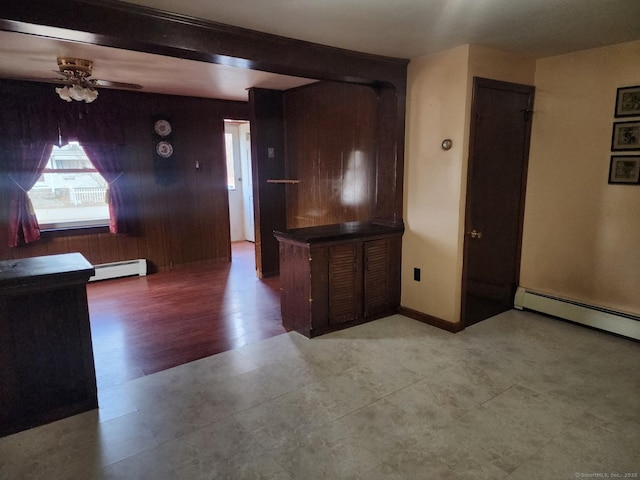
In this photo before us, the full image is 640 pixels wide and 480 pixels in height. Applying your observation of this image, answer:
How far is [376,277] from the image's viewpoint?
367cm

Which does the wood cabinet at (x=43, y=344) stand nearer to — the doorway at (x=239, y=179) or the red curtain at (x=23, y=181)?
the red curtain at (x=23, y=181)

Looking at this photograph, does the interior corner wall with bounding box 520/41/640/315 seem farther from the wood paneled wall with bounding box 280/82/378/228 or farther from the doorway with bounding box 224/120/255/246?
the doorway with bounding box 224/120/255/246

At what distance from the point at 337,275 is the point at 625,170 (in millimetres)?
2460

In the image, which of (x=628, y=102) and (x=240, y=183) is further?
(x=240, y=183)

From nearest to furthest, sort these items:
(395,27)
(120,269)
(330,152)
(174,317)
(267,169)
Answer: (395,27)
(174,317)
(330,152)
(267,169)
(120,269)

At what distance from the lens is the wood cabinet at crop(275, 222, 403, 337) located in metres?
3.30

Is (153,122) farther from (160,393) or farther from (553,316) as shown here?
(553,316)

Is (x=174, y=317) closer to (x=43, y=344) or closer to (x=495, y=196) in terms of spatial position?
(x=43, y=344)

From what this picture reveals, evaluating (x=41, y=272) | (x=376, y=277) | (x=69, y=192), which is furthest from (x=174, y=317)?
(x=69, y=192)

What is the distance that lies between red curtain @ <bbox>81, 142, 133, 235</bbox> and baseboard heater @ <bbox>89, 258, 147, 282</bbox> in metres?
0.42

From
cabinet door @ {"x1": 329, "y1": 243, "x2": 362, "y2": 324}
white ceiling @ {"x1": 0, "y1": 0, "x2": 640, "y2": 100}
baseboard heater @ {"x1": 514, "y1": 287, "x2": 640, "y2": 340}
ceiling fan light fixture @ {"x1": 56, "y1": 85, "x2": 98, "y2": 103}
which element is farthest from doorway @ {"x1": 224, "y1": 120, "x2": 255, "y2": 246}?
baseboard heater @ {"x1": 514, "y1": 287, "x2": 640, "y2": 340}

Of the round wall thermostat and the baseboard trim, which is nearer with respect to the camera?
the baseboard trim

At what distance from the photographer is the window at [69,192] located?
15.8 ft

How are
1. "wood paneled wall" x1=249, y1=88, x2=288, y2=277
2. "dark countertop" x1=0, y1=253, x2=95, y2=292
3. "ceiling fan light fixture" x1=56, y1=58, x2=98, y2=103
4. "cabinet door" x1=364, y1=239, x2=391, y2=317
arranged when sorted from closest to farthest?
"dark countertop" x1=0, y1=253, x2=95, y2=292, "ceiling fan light fixture" x1=56, y1=58, x2=98, y2=103, "cabinet door" x1=364, y1=239, x2=391, y2=317, "wood paneled wall" x1=249, y1=88, x2=288, y2=277
